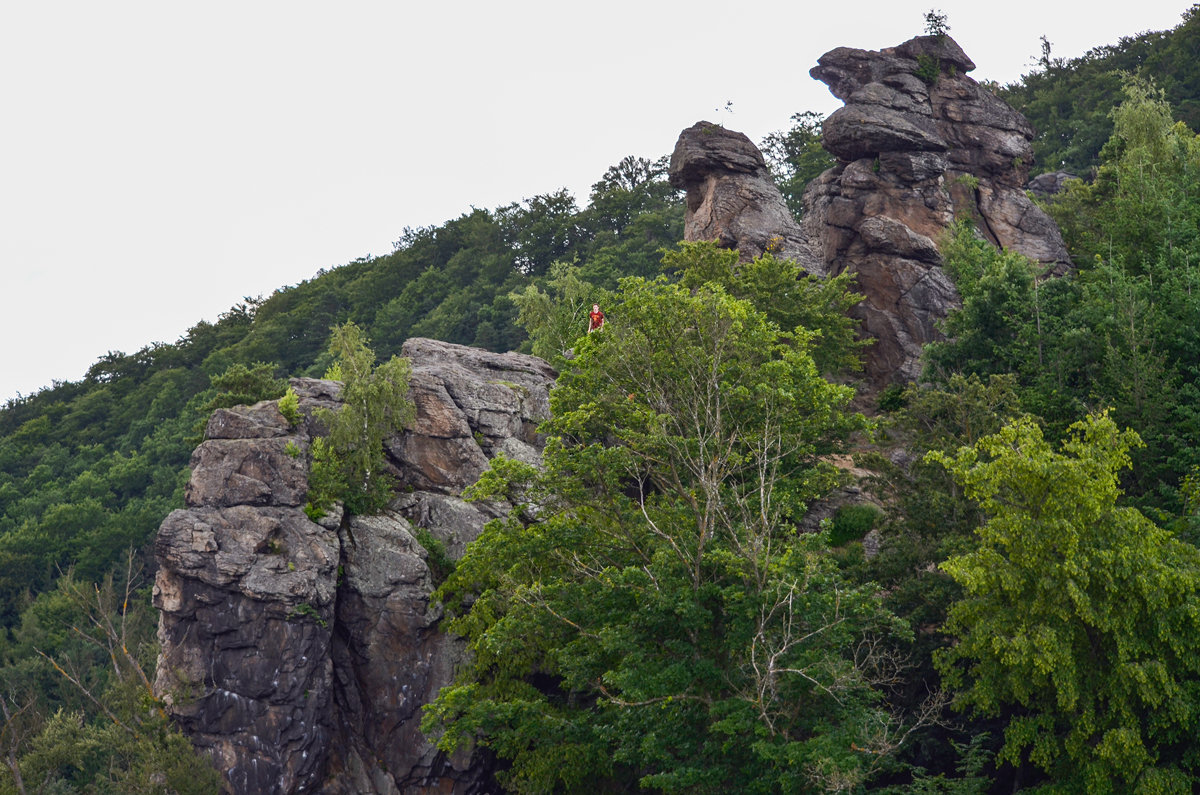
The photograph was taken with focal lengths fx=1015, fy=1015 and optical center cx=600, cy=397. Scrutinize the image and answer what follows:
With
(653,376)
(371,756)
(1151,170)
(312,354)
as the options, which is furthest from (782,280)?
(312,354)

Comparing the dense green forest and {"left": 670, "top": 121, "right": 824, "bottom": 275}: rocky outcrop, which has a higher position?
{"left": 670, "top": 121, "right": 824, "bottom": 275}: rocky outcrop

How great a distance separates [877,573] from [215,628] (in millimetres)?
18062

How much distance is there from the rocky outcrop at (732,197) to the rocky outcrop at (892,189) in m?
0.07

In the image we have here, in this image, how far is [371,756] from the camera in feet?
94.1

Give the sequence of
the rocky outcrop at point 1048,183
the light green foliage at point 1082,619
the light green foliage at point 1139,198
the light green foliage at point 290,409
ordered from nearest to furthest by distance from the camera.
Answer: the light green foliage at point 1082,619 < the light green foliage at point 290,409 < the light green foliage at point 1139,198 < the rocky outcrop at point 1048,183

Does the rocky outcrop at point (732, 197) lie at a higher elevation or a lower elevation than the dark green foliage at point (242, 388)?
higher

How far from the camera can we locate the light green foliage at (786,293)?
3956 centimetres

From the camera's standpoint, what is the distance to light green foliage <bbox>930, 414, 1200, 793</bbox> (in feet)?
62.9

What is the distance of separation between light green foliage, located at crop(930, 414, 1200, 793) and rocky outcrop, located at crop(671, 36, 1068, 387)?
25.2 m

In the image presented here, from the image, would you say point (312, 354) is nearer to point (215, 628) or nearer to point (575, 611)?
point (215, 628)

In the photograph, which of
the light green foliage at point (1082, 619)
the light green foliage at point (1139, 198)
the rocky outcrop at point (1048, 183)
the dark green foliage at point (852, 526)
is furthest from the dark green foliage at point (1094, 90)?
the light green foliage at point (1082, 619)

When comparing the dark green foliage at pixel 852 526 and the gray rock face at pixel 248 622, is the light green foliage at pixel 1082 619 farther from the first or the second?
the gray rock face at pixel 248 622

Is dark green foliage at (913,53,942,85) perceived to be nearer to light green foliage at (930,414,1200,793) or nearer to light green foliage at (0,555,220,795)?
light green foliage at (930,414,1200,793)

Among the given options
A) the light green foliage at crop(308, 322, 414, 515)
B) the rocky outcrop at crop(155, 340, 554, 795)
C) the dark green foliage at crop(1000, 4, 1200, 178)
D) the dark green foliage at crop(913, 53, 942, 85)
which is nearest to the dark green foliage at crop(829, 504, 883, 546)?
the rocky outcrop at crop(155, 340, 554, 795)
